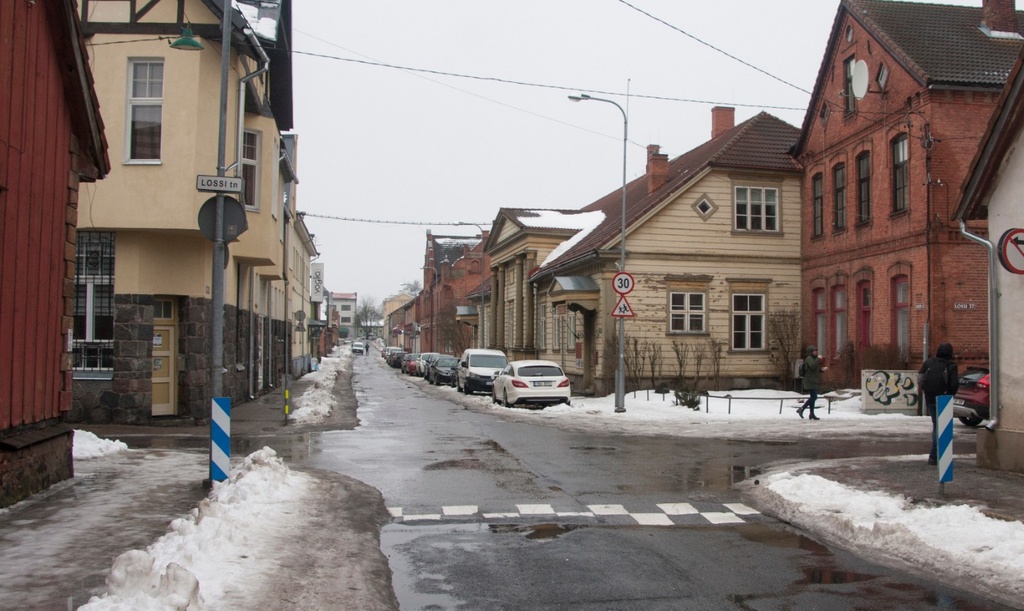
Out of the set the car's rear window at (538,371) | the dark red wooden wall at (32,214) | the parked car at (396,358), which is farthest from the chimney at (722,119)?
A: the parked car at (396,358)

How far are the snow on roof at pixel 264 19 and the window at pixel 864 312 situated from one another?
17883mm

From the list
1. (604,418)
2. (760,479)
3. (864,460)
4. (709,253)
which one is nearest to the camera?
(760,479)

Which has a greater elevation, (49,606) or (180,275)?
(180,275)

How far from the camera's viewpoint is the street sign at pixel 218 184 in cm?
1089

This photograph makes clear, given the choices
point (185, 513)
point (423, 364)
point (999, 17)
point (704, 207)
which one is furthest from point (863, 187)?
point (423, 364)

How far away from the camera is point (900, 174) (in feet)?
80.4

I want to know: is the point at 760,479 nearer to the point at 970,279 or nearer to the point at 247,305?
the point at 970,279

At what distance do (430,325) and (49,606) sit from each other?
81.6 meters

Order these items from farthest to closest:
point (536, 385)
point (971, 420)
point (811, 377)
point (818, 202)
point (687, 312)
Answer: point (687, 312) < point (818, 202) < point (536, 385) < point (811, 377) < point (971, 420)

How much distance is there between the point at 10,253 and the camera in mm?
9133

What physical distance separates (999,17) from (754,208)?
30.1ft

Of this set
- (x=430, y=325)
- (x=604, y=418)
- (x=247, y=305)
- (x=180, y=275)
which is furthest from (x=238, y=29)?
(x=430, y=325)

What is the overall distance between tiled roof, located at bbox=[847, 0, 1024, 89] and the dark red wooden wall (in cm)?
2045

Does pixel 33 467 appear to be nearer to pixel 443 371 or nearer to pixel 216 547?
pixel 216 547
